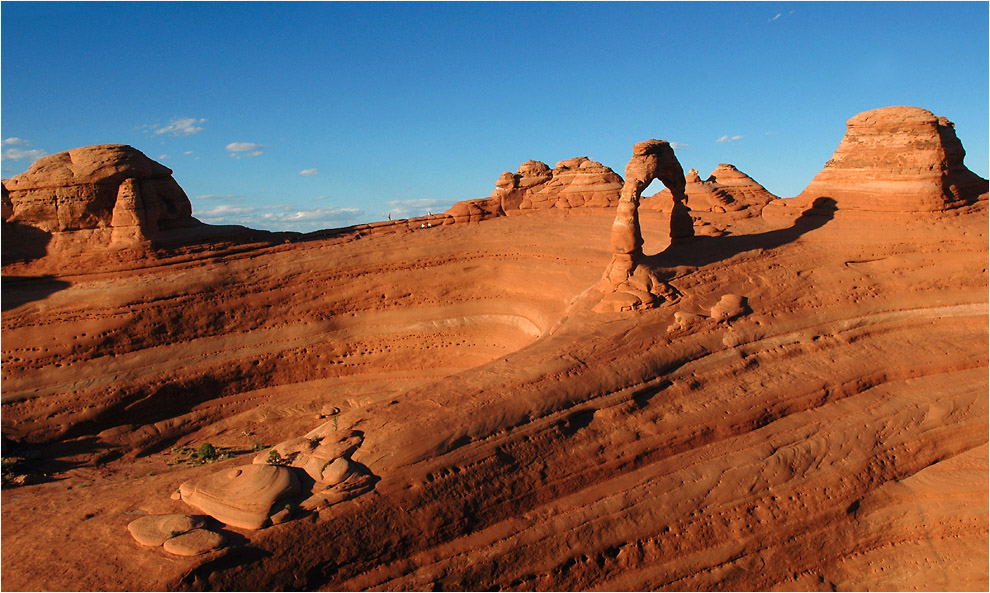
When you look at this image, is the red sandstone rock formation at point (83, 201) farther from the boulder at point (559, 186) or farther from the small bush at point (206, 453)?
the boulder at point (559, 186)

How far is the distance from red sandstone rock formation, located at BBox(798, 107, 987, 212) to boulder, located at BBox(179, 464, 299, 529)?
44.7 feet

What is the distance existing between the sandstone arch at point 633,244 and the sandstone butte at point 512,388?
54mm

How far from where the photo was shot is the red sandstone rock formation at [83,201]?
17547mm

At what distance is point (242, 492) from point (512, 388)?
12.3ft

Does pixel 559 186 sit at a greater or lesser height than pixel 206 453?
greater

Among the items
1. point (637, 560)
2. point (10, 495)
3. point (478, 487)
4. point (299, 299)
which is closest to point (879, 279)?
point (637, 560)

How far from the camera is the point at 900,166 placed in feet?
54.0

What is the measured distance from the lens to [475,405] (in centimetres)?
1005

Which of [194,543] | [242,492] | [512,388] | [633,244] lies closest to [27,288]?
[242,492]

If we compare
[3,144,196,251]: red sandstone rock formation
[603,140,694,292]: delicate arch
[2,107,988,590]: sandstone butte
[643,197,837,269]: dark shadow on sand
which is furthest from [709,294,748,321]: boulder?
[3,144,196,251]: red sandstone rock formation

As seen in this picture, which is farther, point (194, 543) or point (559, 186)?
point (559, 186)

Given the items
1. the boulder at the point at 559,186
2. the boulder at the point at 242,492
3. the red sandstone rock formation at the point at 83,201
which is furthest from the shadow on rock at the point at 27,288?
the boulder at the point at 559,186

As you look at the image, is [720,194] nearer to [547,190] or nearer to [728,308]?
[547,190]

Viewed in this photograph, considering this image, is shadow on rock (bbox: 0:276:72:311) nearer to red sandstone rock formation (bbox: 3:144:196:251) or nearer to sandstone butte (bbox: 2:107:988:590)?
sandstone butte (bbox: 2:107:988:590)
